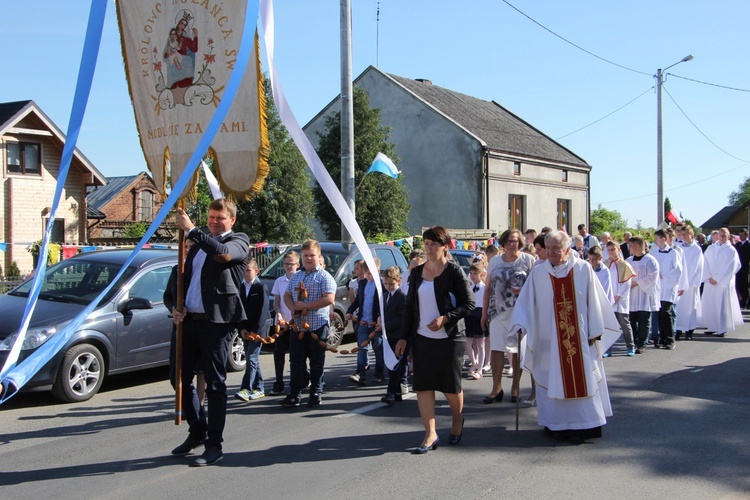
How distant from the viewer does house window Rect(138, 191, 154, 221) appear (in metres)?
53.8

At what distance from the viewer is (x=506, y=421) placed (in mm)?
6977

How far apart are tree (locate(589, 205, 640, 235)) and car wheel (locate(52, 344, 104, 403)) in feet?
143

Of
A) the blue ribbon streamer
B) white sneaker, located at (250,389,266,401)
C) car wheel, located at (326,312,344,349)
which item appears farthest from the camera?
car wheel, located at (326,312,344,349)

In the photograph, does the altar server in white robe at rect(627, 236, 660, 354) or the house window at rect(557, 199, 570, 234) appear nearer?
the altar server in white robe at rect(627, 236, 660, 354)

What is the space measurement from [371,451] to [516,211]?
30750 mm

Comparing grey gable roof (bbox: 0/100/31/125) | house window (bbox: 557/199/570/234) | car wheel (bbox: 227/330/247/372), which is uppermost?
grey gable roof (bbox: 0/100/31/125)

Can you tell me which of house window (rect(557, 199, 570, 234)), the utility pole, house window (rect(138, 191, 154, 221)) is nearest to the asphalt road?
the utility pole

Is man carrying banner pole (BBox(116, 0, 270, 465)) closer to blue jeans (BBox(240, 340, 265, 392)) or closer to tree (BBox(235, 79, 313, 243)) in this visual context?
blue jeans (BBox(240, 340, 265, 392))

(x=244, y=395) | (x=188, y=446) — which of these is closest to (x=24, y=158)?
(x=244, y=395)

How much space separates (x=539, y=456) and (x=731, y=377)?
15.1 ft

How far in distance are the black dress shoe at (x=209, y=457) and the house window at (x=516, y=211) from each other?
30.1 metres

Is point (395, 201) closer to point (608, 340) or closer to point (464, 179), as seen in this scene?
point (464, 179)

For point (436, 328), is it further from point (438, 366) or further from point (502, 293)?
point (502, 293)

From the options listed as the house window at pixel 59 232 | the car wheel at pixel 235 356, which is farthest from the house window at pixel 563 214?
the car wheel at pixel 235 356
